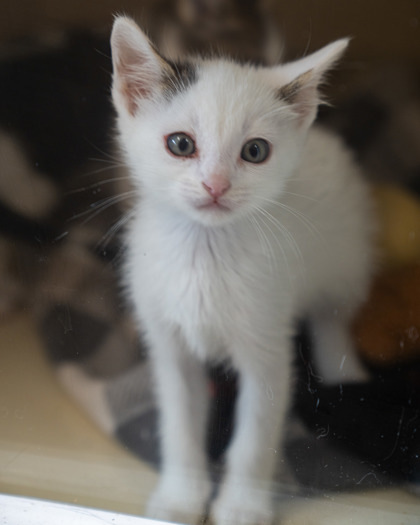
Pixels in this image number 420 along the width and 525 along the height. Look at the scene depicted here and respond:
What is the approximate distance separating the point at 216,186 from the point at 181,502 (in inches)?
19.8

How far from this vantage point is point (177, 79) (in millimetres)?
613

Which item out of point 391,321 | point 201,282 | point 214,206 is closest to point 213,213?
point 214,206

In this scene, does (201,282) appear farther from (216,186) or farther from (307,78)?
(307,78)

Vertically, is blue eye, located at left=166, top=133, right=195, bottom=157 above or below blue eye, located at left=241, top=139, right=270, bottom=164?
below

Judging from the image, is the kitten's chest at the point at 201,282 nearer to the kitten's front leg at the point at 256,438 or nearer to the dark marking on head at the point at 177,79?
the kitten's front leg at the point at 256,438

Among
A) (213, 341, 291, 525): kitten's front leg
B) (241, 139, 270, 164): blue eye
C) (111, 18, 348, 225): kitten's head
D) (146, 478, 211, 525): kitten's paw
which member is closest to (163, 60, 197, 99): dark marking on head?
(111, 18, 348, 225): kitten's head

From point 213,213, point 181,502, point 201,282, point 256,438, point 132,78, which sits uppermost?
point 132,78

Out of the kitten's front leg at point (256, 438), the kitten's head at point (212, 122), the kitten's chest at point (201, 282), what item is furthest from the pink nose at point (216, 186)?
the kitten's front leg at point (256, 438)

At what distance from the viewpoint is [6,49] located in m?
0.68

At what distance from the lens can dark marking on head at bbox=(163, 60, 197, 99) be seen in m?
0.61

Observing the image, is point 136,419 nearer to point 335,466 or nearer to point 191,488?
point 191,488

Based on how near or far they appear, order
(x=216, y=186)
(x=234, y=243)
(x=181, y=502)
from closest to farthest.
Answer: (x=216, y=186), (x=234, y=243), (x=181, y=502)

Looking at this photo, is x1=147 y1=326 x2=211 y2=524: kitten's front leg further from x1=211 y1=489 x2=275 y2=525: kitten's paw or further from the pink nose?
the pink nose

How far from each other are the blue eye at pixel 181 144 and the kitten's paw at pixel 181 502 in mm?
497
